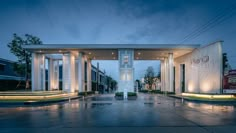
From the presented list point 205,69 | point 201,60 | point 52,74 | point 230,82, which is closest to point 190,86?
point 201,60

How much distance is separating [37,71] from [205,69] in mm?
28295

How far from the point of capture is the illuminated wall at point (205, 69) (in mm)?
27000

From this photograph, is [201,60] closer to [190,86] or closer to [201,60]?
[201,60]

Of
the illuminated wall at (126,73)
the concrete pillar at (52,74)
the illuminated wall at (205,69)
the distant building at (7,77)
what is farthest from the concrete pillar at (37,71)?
the illuminated wall at (205,69)

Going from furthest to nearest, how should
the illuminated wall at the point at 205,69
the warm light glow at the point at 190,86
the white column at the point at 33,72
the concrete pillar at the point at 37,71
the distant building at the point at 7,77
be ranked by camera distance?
the distant building at the point at 7,77
the concrete pillar at the point at 37,71
the white column at the point at 33,72
the warm light glow at the point at 190,86
the illuminated wall at the point at 205,69

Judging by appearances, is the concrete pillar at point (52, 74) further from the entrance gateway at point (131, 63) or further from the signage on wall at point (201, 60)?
the signage on wall at point (201, 60)

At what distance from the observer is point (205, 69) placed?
3039cm

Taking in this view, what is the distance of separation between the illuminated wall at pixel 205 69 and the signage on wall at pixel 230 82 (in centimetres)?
75

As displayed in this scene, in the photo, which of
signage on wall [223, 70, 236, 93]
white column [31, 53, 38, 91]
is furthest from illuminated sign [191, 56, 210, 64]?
white column [31, 53, 38, 91]

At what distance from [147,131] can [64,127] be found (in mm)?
3878

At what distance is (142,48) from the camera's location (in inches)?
1372

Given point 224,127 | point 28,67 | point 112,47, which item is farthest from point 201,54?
point 28,67

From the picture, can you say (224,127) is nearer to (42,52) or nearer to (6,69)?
(42,52)

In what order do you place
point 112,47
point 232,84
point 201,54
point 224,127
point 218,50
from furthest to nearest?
point 112,47, point 201,54, point 218,50, point 232,84, point 224,127
